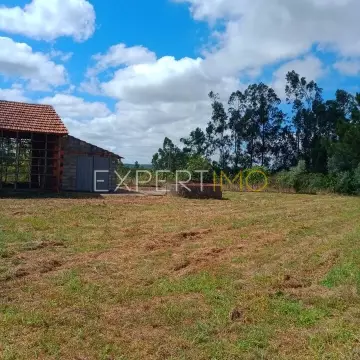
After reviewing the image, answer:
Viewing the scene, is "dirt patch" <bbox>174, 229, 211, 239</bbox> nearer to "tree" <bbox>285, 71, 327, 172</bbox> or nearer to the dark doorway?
the dark doorway

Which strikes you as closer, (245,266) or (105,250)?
(245,266)

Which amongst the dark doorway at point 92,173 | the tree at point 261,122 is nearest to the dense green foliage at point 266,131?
the tree at point 261,122

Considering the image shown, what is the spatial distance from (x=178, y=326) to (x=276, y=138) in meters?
41.4

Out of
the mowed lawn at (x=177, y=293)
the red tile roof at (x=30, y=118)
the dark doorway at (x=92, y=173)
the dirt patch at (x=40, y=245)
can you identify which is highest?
the red tile roof at (x=30, y=118)

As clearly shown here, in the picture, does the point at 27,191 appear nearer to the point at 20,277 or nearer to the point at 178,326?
the point at 20,277

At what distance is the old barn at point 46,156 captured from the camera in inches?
748

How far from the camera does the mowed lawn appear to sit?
11.6ft

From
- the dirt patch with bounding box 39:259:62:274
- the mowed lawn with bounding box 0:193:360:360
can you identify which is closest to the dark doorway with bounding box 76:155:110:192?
the mowed lawn with bounding box 0:193:360:360

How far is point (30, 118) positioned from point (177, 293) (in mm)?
16794

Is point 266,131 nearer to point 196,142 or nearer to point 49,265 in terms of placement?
point 196,142

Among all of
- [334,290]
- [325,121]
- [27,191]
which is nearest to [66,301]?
[334,290]

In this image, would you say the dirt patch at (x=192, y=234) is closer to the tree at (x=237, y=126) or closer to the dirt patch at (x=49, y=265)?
the dirt patch at (x=49, y=265)

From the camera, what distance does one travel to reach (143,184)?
30609 millimetres

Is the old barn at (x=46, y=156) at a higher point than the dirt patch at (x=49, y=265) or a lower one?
higher
